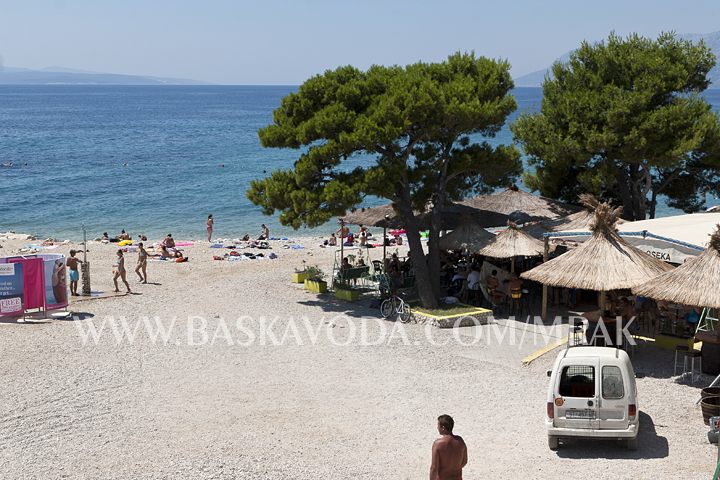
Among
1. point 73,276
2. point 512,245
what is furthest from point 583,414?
point 73,276

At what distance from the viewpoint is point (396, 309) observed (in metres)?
19.2

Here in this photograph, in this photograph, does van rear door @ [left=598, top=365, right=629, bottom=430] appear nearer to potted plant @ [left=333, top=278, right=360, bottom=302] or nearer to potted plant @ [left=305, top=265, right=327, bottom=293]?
potted plant @ [left=333, top=278, right=360, bottom=302]

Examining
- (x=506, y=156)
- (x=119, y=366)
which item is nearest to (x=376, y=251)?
(x=506, y=156)

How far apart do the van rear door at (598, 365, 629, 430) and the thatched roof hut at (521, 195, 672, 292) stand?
494 centimetres

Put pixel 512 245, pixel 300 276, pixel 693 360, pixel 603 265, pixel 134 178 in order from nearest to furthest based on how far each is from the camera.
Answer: pixel 693 360 < pixel 603 265 < pixel 512 245 < pixel 300 276 < pixel 134 178

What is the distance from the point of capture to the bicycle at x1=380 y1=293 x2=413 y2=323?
746 inches

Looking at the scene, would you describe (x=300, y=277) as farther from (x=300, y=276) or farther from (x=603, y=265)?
(x=603, y=265)

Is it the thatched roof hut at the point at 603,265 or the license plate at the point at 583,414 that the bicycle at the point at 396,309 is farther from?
the license plate at the point at 583,414

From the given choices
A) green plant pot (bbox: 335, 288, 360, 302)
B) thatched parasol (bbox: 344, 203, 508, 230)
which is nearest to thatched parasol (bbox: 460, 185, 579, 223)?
thatched parasol (bbox: 344, 203, 508, 230)

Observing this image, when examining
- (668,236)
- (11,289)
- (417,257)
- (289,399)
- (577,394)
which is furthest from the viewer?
(417,257)

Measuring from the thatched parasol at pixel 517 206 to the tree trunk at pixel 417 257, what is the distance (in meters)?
3.16

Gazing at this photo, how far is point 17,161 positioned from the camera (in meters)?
77.1

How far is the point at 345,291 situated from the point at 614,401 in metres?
11.5

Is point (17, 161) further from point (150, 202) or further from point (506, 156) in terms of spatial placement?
point (506, 156)
